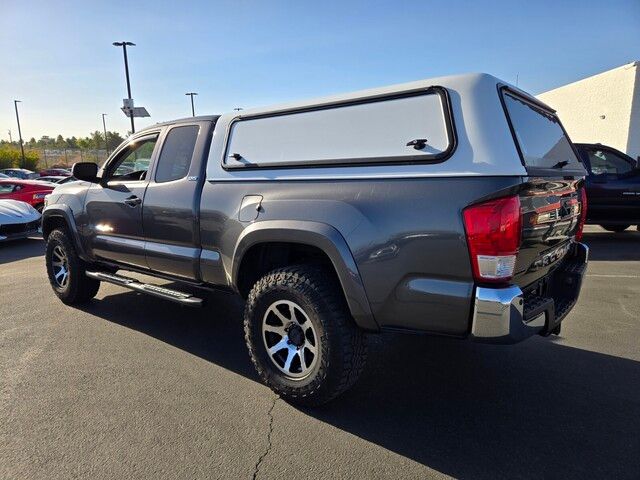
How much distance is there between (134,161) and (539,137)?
12.4ft

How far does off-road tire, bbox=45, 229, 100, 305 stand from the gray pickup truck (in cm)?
157

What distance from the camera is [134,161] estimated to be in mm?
4660

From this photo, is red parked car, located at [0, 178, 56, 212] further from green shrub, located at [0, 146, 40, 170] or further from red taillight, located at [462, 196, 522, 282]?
green shrub, located at [0, 146, 40, 170]

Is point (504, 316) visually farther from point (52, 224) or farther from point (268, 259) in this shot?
point (52, 224)

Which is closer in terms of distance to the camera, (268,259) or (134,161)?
(268,259)

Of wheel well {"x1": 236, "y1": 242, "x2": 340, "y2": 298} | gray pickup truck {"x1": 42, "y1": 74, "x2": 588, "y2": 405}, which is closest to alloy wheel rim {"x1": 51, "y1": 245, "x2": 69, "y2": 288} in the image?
gray pickup truck {"x1": 42, "y1": 74, "x2": 588, "y2": 405}

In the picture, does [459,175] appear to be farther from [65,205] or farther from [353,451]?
[65,205]

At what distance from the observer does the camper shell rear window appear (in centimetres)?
246

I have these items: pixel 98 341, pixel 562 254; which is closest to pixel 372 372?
pixel 562 254

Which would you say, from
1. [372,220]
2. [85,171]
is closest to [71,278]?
[85,171]

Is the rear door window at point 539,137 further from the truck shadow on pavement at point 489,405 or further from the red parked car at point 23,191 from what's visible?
the red parked car at point 23,191

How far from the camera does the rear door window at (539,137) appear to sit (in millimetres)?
2634

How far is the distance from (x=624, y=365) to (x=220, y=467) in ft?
10.3

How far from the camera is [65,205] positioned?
489 centimetres
